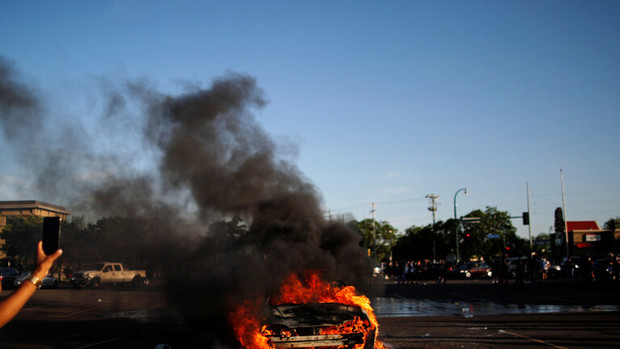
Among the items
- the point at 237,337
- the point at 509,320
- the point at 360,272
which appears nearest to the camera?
the point at 237,337

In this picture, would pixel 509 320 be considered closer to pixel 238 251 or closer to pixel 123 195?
pixel 238 251

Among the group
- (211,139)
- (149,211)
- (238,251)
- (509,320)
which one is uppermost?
(211,139)

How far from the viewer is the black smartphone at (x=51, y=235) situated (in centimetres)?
275

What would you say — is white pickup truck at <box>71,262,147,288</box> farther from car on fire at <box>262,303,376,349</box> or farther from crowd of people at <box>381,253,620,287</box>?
car on fire at <box>262,303,376,349</box>

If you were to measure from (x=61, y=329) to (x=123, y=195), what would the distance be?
4239 mm

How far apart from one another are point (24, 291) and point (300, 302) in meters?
5.27

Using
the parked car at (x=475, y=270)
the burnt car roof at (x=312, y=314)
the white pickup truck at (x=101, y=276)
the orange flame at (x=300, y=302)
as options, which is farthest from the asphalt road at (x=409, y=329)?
the parked car at (x=475, y=270)

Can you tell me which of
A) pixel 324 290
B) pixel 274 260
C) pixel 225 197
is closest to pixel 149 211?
pixel 225 197

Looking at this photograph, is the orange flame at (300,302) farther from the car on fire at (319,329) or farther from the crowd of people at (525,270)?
the crowd of people at (525,270)

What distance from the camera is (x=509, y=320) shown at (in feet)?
42.5

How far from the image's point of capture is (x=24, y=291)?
265cm

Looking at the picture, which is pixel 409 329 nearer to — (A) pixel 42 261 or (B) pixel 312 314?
(B) pixel 312 314

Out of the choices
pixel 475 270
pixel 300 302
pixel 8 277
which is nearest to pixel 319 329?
pixel 300 302

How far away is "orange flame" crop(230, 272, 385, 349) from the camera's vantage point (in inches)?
269
